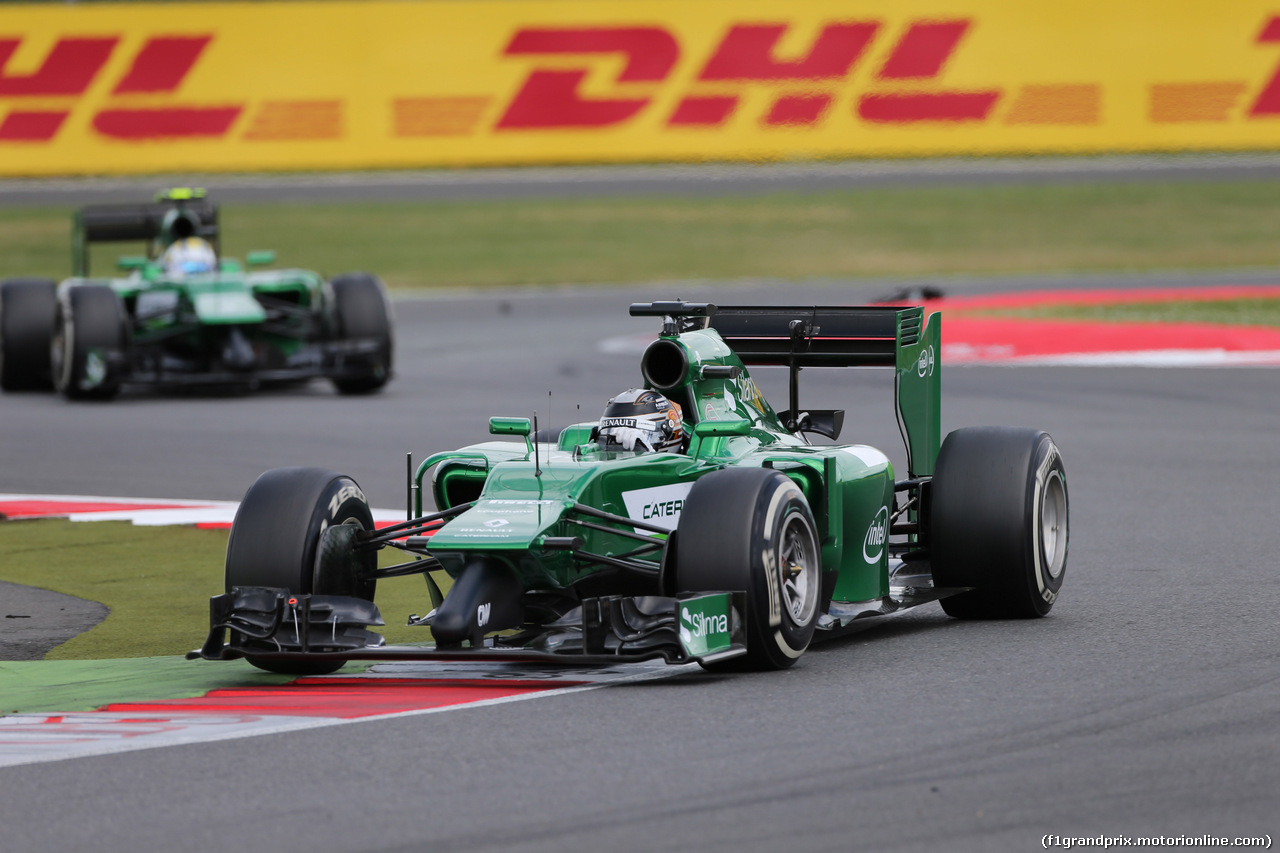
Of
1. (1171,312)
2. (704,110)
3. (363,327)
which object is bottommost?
(363,327)

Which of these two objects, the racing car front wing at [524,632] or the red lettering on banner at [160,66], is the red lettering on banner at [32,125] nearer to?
the red lettering on banner at [160,66]

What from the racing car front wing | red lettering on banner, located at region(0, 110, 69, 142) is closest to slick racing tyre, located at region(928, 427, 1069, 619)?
the racing car front wing

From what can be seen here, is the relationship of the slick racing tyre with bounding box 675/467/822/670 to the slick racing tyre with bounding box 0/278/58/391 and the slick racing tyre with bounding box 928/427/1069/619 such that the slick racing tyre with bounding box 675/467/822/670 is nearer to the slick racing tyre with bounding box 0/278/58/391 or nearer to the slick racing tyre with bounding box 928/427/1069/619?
the slick racing tyre with bounding box 928/427/1069/619

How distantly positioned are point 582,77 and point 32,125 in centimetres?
1063

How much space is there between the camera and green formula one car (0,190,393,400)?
62.4ft

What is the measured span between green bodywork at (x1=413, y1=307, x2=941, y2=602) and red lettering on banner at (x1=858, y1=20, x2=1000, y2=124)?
98.6ft

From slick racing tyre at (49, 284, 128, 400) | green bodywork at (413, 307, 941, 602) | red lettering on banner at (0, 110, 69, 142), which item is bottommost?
green bodywork at (413, 307, 941, 602)

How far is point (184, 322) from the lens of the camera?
762 inches

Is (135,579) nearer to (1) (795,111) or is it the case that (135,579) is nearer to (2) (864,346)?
(2) (864,346)

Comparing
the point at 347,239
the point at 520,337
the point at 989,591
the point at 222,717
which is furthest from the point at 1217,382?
the point at 347,239

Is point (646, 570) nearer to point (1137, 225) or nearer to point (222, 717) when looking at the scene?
point (222, 717)

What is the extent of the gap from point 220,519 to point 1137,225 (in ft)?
91.4

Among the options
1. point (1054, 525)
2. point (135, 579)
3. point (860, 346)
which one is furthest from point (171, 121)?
point (1054, 525)

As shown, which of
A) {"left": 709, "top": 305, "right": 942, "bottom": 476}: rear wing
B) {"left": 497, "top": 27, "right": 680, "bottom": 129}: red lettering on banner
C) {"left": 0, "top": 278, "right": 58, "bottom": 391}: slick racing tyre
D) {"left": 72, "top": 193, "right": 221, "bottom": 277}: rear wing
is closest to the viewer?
{"left": 709, "top": 305, "right": 942, "bottom": 476}: rear wing
